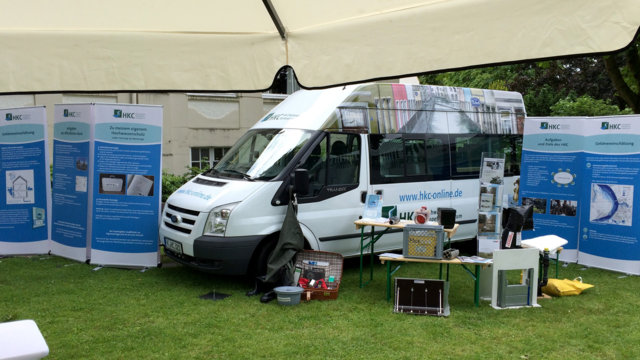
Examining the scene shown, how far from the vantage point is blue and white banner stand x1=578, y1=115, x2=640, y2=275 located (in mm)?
8453

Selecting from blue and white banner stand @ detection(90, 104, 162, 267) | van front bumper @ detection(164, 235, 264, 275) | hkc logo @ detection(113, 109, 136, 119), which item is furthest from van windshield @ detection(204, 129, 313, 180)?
hkc logo @ detection(113, 109, 136, 119)

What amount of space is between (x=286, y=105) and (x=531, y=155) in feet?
14.9

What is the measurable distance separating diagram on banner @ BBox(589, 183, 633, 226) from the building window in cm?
1037

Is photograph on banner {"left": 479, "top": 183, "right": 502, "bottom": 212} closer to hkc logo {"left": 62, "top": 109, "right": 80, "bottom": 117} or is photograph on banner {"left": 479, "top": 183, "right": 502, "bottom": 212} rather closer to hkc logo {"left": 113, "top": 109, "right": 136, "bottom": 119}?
hkc logo {"left": 113, "top": 109, "right": 136, "bottom": 119}

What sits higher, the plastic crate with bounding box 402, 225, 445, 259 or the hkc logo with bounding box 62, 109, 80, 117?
the hkc logo with bounding box 62, 109, 80, 117

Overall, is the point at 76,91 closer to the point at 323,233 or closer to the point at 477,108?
the point at 323,233

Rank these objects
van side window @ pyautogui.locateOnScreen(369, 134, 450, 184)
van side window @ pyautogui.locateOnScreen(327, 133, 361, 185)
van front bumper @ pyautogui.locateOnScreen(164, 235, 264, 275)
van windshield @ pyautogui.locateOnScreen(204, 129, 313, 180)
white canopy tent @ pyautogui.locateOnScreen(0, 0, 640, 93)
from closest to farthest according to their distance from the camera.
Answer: white canopy tent @ pyautogui.locateOnScreen(0, 0, 640, 93), van front bumper @ pyautogui.locateOnScreen(164, 235, 264, 275), van windshield @ pyautogui.locateOnScreen(204, 129, 313, 180), van side window @ pyautogui.locateOnScreen(327, 133, 361, 185), van side window @ pyautogui.locateOnScreen(369, 134, 450, 184)

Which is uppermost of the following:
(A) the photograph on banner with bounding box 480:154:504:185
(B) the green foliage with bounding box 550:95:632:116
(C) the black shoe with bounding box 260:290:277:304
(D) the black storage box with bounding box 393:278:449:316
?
(B) the green foliage with bounding box 550:95:632:116

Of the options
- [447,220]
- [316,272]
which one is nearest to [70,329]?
[316,272]

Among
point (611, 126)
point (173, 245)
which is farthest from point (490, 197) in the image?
point (173, 245)

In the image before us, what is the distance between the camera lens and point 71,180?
8.91 metres

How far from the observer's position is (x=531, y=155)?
9.63 meters

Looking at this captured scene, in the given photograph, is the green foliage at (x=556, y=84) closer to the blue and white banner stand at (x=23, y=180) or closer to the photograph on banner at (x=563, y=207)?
the photograph on banner at (x=563, y=207)

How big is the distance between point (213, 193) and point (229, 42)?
494 centimetres
